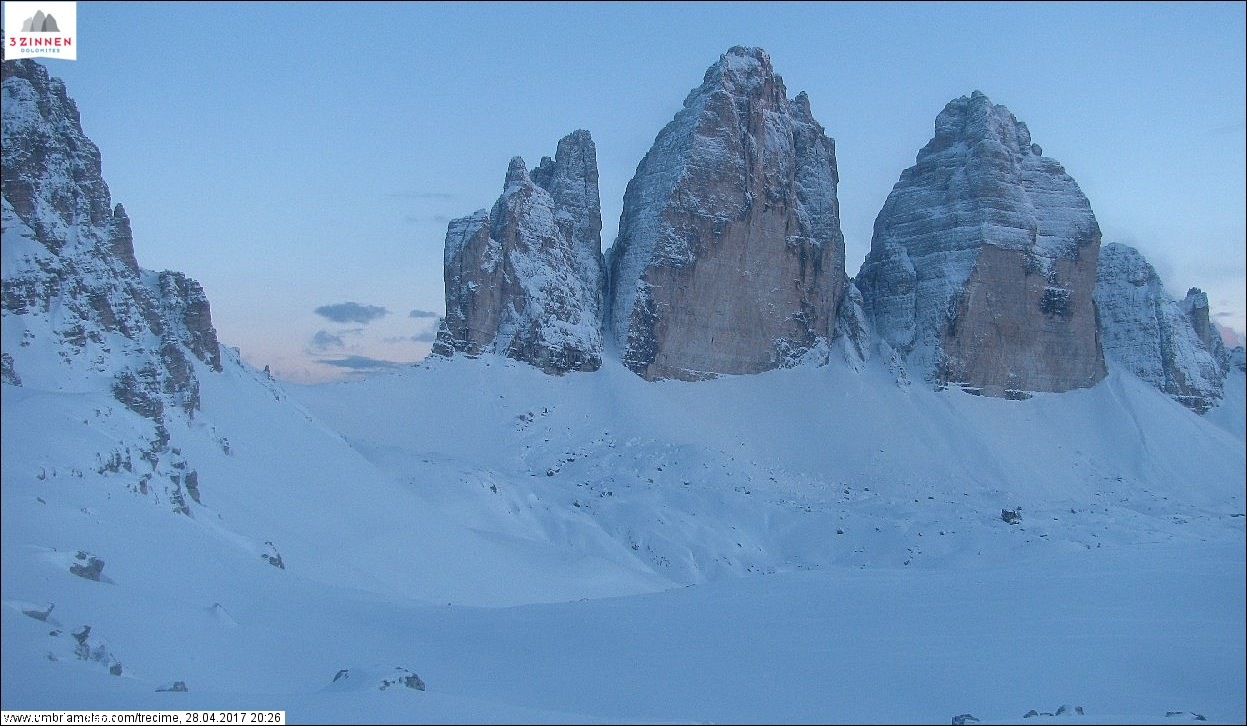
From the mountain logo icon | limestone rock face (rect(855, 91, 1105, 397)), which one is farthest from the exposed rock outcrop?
limestone rock face (rect(855, 91, 1105, 397))

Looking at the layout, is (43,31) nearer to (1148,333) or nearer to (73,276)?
(73,276)

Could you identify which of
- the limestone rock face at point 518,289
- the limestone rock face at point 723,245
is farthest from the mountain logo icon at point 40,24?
the limestone rock face at point 723,245

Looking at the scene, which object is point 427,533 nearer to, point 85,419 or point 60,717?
point 85,419

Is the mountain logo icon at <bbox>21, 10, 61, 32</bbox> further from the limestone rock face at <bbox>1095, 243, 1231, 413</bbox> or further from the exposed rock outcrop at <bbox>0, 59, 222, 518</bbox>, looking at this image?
the limestone rock face at <bbox>1095, 243, 1231, 413</bbox>

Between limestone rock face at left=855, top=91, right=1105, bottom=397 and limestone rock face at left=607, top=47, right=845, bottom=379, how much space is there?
16.4 ft

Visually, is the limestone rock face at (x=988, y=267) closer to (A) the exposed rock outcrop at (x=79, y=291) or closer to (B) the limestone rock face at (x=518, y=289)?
(B) the limestone rock face at (x=518, y=289)

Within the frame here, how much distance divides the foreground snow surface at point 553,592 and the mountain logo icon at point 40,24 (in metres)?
5.38

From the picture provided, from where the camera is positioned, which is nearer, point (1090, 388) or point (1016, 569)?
point (1016, 569)

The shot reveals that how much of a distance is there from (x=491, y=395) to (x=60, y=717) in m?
39.3

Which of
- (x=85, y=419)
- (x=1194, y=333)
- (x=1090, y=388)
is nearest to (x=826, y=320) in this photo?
(x=1090, y=388)

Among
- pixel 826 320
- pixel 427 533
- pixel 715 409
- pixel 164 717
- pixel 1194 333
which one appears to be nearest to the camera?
pixel 164 717

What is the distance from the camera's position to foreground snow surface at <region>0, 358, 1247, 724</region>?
32.4ft

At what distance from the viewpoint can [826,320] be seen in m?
57.3

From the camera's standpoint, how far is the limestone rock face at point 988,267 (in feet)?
188
